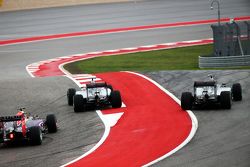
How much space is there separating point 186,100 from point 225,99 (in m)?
1.43

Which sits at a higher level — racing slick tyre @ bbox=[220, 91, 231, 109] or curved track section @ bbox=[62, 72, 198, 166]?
racing slick tyre @ bbox=[220, 91, 231, 109]

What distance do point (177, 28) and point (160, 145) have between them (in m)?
37.1

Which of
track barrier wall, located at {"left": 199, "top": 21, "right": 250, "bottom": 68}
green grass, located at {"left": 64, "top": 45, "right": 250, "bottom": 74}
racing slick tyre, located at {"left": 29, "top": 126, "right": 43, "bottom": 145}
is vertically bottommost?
green grass, located at {"left": 64, "top": 45, "right": 250, "bottom": 74}

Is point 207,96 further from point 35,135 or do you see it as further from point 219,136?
point 35,135

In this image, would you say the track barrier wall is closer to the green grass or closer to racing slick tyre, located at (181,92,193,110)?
the green grass

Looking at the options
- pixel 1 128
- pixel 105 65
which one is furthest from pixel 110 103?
pixel 105 65

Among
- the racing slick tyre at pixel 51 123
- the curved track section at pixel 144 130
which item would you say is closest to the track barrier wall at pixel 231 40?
the curved track section at pixel 144 130

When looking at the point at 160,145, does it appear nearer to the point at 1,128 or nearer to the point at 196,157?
the point at 196,157

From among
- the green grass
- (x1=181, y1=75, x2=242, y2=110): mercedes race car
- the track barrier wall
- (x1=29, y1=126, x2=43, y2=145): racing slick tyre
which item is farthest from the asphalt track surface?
the track barrier wall

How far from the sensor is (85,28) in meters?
63.8

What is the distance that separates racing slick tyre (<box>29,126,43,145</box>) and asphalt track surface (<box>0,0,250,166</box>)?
10.2 inches

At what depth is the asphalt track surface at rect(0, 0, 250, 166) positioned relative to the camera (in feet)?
75.8

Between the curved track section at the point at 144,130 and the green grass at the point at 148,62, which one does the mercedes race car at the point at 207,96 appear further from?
the green grass at the point at 148,62

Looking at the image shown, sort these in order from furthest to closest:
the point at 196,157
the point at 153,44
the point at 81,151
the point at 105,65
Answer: the point at 153,44 → the point at 105,65 → the point at 81,151 → the point at 196,157
